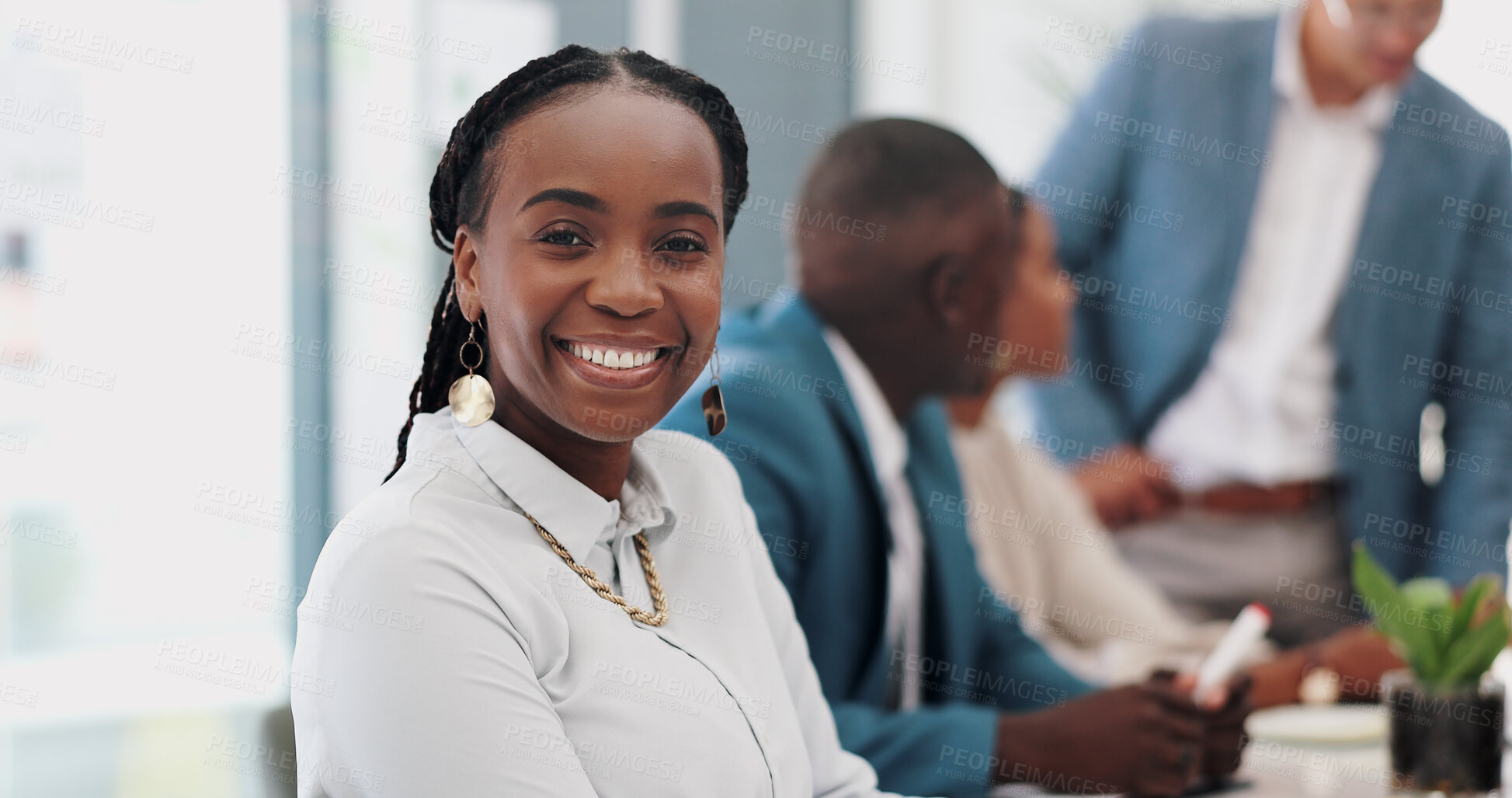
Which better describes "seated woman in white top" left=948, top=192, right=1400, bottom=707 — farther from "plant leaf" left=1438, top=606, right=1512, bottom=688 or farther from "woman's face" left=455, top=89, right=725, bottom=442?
"woman's face" left=455, top=89, right=725, bottom=442

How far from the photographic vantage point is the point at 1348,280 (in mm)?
2436

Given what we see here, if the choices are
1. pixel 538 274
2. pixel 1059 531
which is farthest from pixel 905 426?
pixel 538 274

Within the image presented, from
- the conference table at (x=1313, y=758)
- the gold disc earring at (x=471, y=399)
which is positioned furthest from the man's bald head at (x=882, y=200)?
the gold disc earring at (x=471, y=399)

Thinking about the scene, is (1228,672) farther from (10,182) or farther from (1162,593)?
(10,182)

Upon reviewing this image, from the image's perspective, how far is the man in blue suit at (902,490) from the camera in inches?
50.9

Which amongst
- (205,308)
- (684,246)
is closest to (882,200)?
(684,246)

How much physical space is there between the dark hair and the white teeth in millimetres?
93

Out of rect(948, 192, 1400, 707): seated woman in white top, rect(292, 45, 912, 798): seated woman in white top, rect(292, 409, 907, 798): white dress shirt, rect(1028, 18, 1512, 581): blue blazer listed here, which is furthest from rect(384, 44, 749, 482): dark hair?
rect(1028, 18, 1512, 581): blue blazer

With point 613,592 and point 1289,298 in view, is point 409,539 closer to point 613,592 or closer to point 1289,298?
point 613,592

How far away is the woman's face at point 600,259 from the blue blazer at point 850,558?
0.52 meters

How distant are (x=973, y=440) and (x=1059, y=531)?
23 cm

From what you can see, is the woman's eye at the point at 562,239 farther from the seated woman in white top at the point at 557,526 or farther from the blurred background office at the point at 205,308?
the blurred background office at the point at 205,308

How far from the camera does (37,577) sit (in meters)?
2.30

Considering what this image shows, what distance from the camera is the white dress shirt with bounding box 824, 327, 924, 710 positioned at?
1.51m
